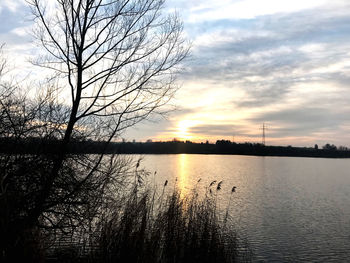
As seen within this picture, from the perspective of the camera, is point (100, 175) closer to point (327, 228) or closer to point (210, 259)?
point (210, 259)

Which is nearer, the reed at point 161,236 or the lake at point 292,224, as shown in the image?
the reed at point 161,236

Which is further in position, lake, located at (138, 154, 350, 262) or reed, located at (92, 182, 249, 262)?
lake, located at (138, 154, 350, 262)

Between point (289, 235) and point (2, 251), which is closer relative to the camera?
point (2, 251)

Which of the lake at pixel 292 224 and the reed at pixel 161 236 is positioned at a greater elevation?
the reed at pixel 161 236

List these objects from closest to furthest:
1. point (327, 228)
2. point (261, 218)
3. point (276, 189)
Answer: point (327, 228) → point (261, 218) → point (276, 189)

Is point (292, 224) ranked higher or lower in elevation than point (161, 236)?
lower

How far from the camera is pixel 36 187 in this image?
698 cm

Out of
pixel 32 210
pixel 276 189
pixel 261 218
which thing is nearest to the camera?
pixel 32 210

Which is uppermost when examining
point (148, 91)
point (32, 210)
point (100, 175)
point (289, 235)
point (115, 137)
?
point (148, 91)

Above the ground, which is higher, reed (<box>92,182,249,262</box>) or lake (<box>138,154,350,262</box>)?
reed (<box>92,182,249,262</box>)

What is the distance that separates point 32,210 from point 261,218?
42.6 ft

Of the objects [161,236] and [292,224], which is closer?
[161,236]

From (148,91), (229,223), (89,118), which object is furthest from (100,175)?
(229,223)

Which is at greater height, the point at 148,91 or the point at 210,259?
the point at 148,91
